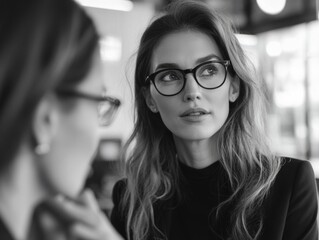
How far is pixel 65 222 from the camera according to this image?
546mm

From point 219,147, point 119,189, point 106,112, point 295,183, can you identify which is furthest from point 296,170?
point 106,112

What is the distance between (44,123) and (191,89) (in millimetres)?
492

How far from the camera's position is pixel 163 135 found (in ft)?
4.05

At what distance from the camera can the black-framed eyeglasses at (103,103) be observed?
0.54 meters

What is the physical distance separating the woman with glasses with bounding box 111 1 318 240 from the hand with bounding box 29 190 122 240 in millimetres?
470

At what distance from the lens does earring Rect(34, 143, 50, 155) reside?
0.53 metres

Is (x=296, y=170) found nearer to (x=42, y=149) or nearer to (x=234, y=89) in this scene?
(x=234, y=89)

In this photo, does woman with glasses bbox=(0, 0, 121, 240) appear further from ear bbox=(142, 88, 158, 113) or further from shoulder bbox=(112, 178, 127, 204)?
shoulder bbox=(112, 178, 127, 204)

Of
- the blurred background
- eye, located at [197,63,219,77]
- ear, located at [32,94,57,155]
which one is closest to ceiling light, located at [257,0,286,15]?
the blurred background

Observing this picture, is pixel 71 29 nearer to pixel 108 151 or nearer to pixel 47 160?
pixel 47 160

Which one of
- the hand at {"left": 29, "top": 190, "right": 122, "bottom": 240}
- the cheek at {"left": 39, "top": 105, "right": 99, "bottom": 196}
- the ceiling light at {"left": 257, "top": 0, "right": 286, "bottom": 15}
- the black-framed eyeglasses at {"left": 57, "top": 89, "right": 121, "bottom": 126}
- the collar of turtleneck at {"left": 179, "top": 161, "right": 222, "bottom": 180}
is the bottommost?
the collar of turtleneck at {"left": 179, "top": 161, "right": 222, "bottom": 180}

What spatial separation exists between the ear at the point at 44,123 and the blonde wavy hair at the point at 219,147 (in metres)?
0.59

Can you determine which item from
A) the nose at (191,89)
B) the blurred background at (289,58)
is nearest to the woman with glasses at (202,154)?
the nose at (191,89)

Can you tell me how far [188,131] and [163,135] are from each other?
23 cm
